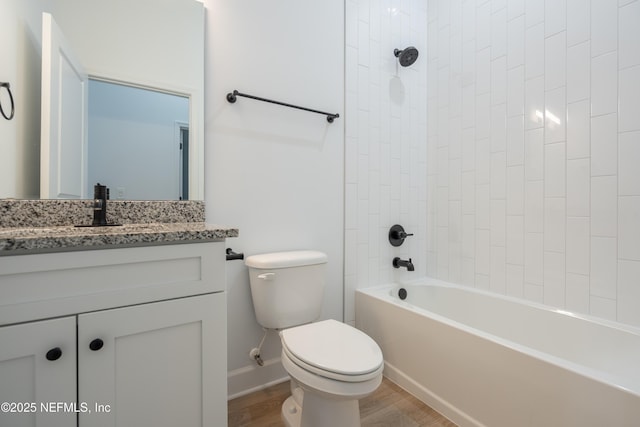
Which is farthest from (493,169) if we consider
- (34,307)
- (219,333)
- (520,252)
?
(34,307)

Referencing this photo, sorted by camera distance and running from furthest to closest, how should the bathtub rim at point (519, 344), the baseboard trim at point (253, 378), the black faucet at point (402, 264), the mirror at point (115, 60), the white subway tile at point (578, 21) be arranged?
the black faucet at point (402, 264), the baseboard trim at point (253, 378), the white subway tile at point (578, 21), the mirror at point (115, 60), the bathtub rim at point (519, 344)

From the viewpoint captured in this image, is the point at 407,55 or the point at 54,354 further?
the point at 407,55

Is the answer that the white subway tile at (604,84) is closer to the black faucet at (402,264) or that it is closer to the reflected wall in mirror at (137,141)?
the black faucet at (402,264)

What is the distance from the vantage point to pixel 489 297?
1779mm

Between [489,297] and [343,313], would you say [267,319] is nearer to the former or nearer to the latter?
[343,313]

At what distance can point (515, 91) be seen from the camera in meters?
1.69

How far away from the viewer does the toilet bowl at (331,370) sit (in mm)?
981

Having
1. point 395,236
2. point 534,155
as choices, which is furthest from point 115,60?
point 534,155

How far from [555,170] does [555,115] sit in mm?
292

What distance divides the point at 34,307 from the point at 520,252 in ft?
6.86

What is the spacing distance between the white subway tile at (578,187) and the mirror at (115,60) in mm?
1854

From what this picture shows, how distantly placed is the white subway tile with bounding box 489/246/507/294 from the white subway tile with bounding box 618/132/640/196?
62cm

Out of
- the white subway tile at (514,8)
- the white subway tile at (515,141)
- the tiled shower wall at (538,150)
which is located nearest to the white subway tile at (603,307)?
the tiled shower wall at (538,150)

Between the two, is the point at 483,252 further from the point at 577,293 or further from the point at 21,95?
the point at 21,95
